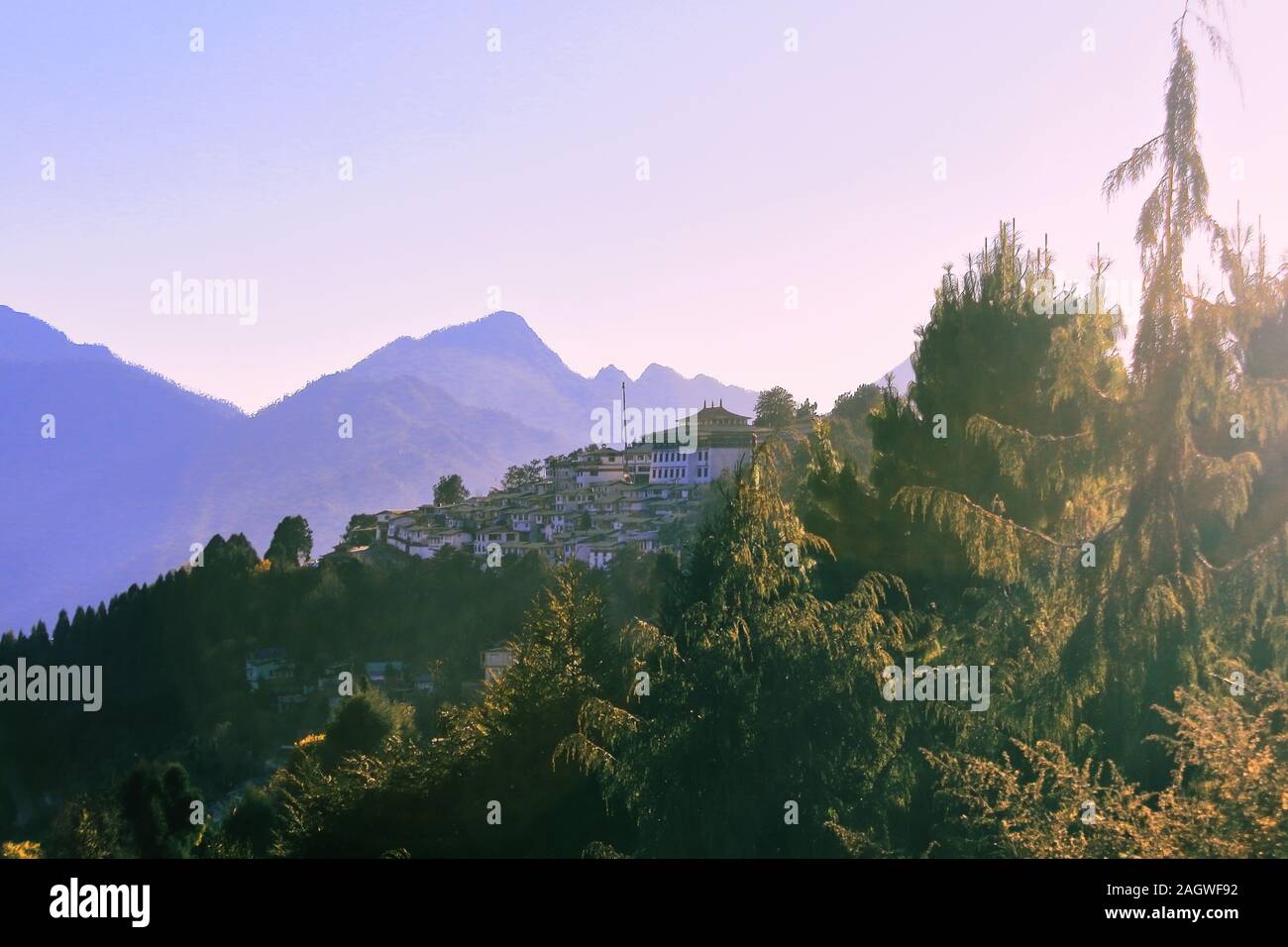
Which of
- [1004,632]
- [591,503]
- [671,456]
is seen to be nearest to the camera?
[1004,632]

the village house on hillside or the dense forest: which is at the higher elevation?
the village house on hillside

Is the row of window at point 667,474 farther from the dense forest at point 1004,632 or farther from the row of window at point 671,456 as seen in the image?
the dense forest at point 1004,632

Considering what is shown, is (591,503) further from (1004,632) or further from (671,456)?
(1004,632)

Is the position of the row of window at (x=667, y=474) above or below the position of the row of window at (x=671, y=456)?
below

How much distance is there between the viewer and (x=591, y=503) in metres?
113

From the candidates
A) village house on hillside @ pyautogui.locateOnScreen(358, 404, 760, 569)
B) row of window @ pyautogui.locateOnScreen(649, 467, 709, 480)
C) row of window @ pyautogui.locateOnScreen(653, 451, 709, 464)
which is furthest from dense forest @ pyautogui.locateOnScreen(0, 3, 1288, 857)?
row of window @ pyautogui.locateOnScreen(649, 467, 709, 480)

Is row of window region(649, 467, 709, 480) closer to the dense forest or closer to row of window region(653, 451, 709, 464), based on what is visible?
row of window region(653, 451, 709, 464)

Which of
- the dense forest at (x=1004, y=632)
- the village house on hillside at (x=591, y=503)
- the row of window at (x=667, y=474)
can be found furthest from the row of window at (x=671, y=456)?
the dense forest at (x=1004, y=632)

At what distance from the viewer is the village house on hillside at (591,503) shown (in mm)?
95875

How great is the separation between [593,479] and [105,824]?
262 ft

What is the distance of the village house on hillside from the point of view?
95.9 m

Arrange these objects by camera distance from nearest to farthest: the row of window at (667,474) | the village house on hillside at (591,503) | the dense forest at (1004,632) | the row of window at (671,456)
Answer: the dense forest at (1004,632), the village house on hillside at (591,503), the row of window at (671,456), the row of window at (667,474)

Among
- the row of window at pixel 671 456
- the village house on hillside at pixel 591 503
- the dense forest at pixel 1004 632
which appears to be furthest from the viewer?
the row of window at pixel 671 456

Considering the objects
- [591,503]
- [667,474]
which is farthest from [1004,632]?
[667,474]
